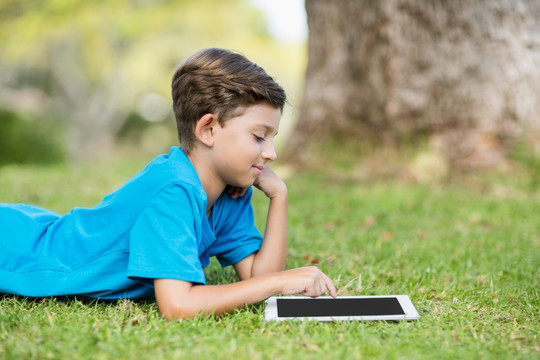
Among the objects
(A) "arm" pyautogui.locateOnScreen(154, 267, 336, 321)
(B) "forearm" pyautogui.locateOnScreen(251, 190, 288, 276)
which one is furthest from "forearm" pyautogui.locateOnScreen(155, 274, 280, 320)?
(B) "forearm" pyautogui.locateOnScreen(251, 190, 288, 276)

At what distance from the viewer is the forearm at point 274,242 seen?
109 inches

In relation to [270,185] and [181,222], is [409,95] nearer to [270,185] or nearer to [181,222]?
[270,185]

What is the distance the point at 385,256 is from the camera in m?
3.56

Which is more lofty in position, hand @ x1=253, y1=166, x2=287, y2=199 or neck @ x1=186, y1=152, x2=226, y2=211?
neck @ x1=186, y1=152, x2=226, y2=211

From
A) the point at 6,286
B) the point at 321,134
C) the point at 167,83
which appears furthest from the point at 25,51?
the point at 6,286

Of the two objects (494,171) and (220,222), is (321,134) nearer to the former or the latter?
(494,171)

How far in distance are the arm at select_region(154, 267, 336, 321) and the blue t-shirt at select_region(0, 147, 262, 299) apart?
8 cm

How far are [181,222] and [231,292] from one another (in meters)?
0.38

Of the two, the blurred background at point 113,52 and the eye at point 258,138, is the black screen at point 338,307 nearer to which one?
the eye at point 258,138

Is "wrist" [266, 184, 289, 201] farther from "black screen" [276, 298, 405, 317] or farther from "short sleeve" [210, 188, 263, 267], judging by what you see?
"black screen" [276, 298, 405, 317]

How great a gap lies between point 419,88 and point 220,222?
13.2ft

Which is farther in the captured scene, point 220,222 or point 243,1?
point 243,1

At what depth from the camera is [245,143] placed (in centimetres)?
234

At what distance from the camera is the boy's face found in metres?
2.35
